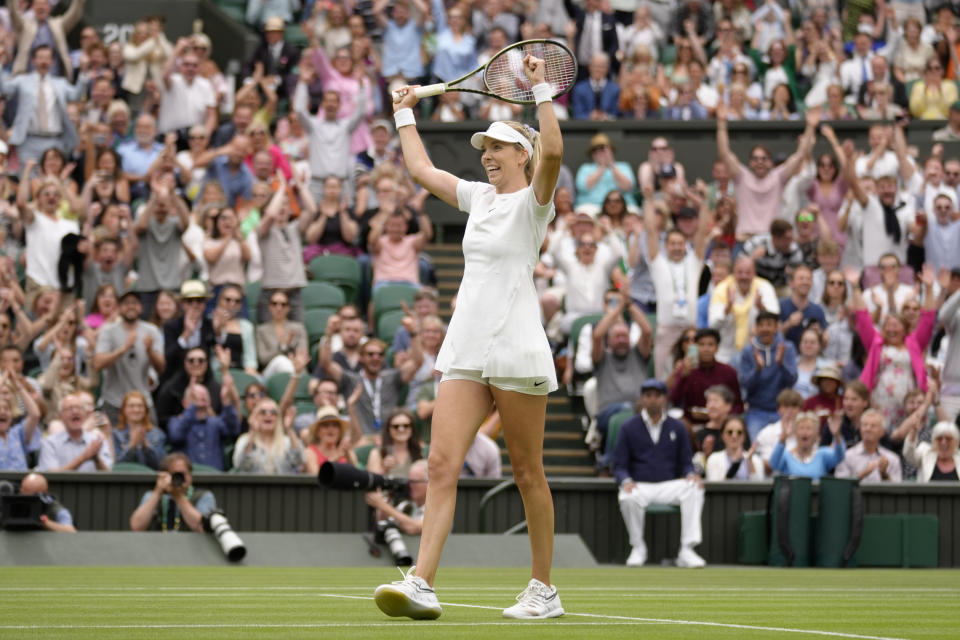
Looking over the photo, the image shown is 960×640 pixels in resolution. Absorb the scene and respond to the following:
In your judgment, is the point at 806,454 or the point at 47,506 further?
the point at 806,454

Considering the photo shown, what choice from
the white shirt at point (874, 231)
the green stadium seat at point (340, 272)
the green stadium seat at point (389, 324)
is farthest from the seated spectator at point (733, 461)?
the green stadium seat at point (340, 272)

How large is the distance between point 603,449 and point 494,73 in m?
8.85

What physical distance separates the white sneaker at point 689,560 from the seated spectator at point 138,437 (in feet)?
14.6

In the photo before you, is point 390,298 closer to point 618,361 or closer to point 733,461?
point 618,361

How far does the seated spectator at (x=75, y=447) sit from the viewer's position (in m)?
13.8

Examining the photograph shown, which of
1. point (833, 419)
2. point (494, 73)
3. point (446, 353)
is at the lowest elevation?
point (833, 419)

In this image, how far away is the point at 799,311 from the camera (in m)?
16.7

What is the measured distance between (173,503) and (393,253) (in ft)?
16.9

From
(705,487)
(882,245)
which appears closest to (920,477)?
(705,487)

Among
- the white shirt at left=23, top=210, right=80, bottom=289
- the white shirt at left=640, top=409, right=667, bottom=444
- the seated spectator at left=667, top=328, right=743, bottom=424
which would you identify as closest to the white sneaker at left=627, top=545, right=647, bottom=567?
the white shirt at left=640, top=409, right=667, bottom=444

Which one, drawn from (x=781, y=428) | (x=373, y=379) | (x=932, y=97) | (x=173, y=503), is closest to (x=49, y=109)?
(x=373, y=379)

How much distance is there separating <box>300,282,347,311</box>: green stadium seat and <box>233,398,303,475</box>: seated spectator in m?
3.10

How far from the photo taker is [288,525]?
1391cm

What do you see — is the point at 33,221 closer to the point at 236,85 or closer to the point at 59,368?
the point at 59,368
